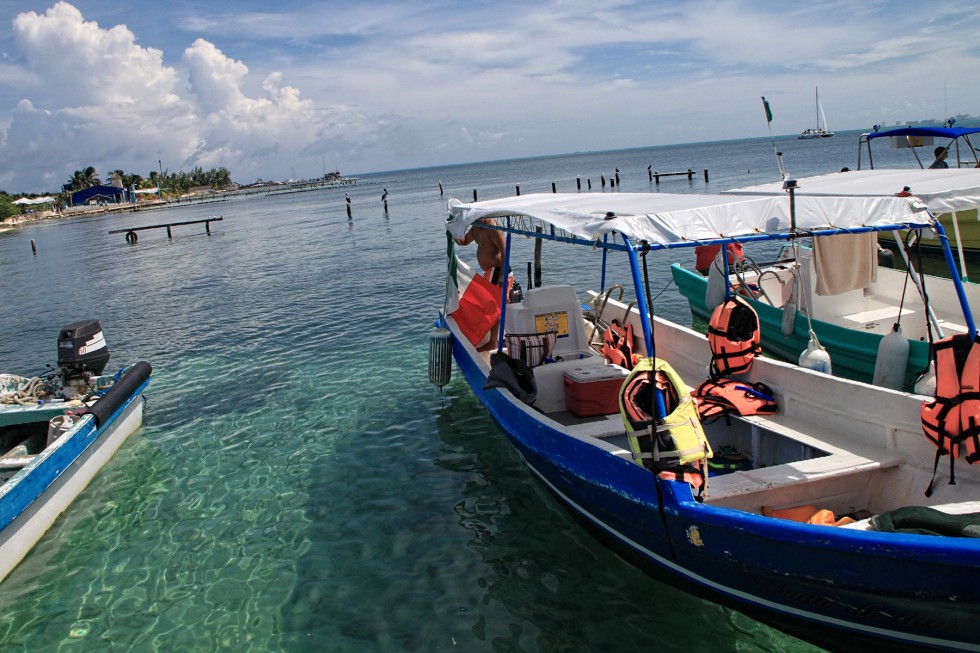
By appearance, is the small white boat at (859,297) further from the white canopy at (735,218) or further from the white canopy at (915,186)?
the white canopy at (735,218)

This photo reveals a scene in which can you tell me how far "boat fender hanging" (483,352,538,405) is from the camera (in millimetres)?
7363

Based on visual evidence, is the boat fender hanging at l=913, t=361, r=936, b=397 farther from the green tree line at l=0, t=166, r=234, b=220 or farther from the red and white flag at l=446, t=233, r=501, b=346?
the green tree line at l=0, t=166, r=234, b=220

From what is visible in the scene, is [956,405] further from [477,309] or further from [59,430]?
[59,430]

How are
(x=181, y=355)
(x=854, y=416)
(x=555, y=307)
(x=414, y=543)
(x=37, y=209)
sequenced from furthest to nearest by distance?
(x=37, y=209) → (x=181, y=355) → (x=555, y=307) → (x=414, y=543) → (x=854, y=416)

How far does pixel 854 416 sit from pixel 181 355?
1283 cm

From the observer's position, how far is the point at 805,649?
499 centimetres

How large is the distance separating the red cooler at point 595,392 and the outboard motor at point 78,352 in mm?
6948

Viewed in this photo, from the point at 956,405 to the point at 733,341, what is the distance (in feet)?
8.22

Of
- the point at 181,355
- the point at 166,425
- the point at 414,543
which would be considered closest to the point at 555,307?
the point at 414,543

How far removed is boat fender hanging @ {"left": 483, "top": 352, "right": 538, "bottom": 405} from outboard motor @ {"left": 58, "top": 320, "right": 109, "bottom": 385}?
6.04 m

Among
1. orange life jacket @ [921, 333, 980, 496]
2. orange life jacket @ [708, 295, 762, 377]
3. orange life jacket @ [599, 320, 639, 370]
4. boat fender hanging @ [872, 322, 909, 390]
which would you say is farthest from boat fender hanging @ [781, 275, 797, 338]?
orange life jacket @ [921, 333, 980, 496]

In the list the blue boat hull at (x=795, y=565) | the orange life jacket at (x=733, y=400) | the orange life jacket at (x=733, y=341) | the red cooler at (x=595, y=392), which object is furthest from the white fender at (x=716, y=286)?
the blue boat hull at (x=795, y=565)

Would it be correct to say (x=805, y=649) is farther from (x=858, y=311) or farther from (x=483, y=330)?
(x=858, y=311)

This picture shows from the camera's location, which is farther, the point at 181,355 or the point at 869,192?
the point at 181,355
